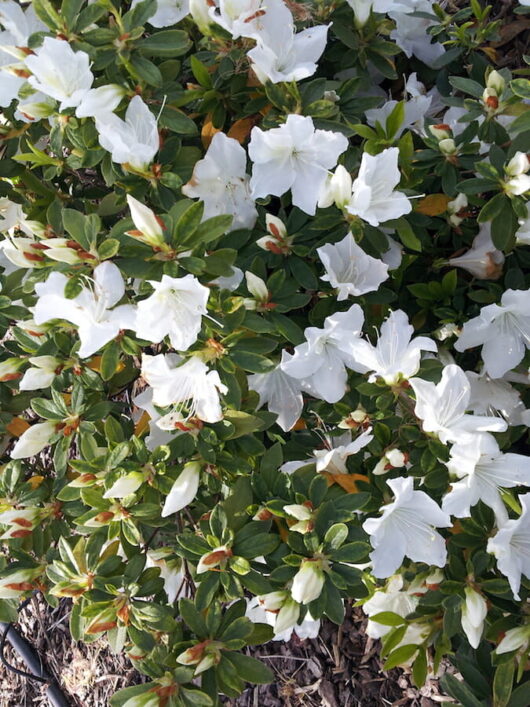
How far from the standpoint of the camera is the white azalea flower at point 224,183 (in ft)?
4.62

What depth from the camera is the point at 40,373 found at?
4.71ft

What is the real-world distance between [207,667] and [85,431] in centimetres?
50

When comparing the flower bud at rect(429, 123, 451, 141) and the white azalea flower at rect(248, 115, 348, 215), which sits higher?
the white azalea flower at rect(248, 115, 348, 215)

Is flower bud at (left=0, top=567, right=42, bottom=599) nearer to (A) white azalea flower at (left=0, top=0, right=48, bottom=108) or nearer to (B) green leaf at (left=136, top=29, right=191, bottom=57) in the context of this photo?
(A) white azalea flower at (left=0, top=0, right=48, bottom=108)

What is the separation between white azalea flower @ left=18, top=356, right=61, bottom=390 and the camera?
56.2 inches

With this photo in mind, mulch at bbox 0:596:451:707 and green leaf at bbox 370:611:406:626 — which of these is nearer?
green leaf at bbox 370:611:406:626

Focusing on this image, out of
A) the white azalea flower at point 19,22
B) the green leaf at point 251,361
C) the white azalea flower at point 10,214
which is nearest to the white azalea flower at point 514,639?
the green leaf at point 251,361

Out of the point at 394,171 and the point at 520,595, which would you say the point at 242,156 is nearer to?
the point at 394,171

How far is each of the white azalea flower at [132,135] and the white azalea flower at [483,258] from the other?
70cm

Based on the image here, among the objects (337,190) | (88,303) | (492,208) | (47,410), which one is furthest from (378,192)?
(47,410)

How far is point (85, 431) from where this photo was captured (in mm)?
1442

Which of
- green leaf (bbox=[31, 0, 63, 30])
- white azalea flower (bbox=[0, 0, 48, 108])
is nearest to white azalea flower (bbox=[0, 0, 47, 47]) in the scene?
white azalea flower (bbox=[0, 0, 48, 108])

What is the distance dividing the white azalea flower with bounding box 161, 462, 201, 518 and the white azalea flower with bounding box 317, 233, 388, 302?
42 cm

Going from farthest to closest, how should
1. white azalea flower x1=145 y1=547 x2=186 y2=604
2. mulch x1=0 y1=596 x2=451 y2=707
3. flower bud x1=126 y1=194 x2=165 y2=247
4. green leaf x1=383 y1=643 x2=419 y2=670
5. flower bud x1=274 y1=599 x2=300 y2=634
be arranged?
mulch x1=0 y1=596 x2=451 y2=707, white azalea flower x1=145 y1=547 x2=186 y2=604, green leaf x1=383 y1=643 x2=419 y2=670, flower bud x1=274 y1=599 x2=300 y2=634, flower bud x1=126 y1=194 x2=165 y2=247
